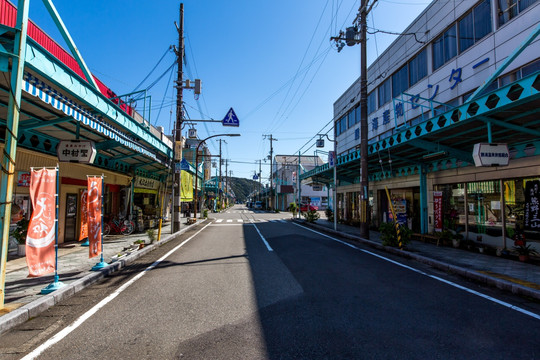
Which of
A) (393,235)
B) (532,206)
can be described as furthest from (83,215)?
(532,206)

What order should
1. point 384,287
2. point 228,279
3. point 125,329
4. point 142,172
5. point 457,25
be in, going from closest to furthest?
point 125,329, point 384,287, point 228,279, point 457,25, point 142,172

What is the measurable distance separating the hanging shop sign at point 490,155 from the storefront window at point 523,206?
219 cm

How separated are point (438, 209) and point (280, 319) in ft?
37.5

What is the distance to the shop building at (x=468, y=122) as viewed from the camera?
7809 mm

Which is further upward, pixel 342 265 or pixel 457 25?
pixel 457 25

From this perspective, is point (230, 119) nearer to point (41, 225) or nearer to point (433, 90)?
point (433, 90)

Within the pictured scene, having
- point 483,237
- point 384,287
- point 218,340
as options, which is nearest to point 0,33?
point 218,340

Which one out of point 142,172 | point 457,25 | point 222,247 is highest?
point 457,25

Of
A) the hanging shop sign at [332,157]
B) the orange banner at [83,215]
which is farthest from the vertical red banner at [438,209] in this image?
the orange banner at [83,215]

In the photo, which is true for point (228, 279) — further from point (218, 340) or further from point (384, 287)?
point (384, 287)

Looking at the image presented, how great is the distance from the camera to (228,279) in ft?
21.6

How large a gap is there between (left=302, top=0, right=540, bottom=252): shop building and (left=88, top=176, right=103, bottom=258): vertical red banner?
9.95 metres

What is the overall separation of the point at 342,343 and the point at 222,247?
8346 mm

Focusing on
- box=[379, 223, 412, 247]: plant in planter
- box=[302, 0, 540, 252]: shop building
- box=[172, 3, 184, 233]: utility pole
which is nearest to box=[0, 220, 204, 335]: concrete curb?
box=[172, 3, 184, 233]: utility pole
